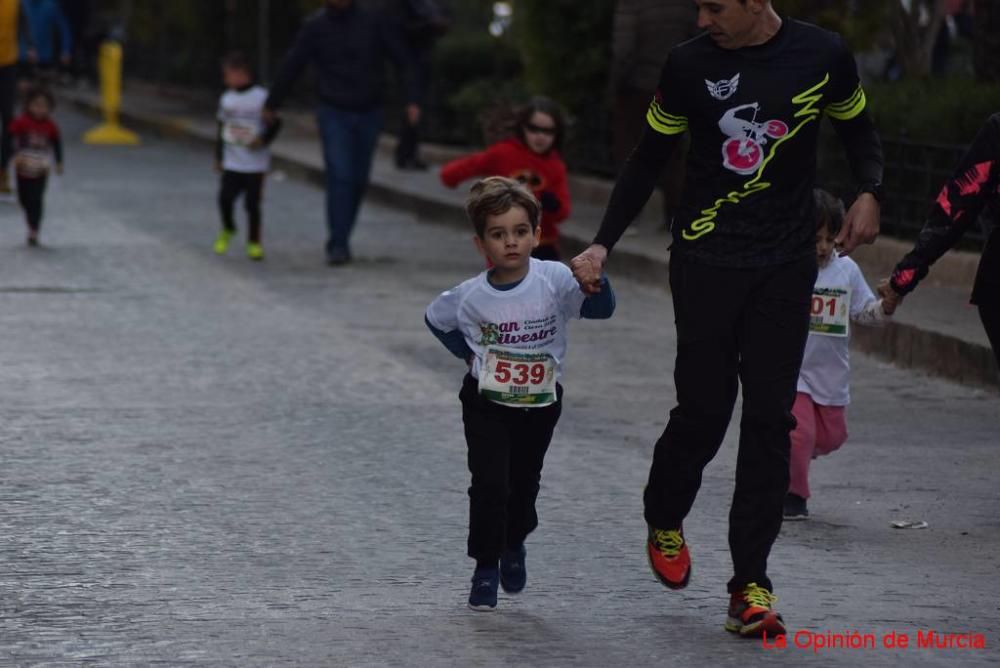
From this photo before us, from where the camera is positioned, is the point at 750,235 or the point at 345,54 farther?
the point at 345,54

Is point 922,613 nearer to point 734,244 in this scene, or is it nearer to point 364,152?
point 734,244

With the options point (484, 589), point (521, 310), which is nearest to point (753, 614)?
point (484, 589)

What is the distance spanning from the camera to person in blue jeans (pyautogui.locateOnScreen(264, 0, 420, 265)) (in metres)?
15.5

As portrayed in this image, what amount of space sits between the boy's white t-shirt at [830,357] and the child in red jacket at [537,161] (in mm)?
3247

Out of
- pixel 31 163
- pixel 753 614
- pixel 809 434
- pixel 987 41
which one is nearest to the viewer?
pixel 753 614

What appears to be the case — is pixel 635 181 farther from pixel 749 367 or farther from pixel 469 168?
pixel 469 168

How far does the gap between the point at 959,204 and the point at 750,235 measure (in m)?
1.36

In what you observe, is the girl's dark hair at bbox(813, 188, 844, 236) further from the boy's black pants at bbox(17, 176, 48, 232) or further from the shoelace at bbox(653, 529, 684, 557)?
the boy's black pants at bbox(17, 176, 48, 232)

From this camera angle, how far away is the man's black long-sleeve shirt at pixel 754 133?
5.78 metres

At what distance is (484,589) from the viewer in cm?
605

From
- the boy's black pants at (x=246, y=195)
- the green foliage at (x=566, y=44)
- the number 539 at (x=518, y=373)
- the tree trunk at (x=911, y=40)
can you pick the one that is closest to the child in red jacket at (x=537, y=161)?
the number 539 at (x=518, y=373)

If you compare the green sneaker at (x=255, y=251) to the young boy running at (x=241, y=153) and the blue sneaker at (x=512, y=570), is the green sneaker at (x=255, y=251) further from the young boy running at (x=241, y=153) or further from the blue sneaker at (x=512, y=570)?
the blue sneaker at (x=512, y=570)

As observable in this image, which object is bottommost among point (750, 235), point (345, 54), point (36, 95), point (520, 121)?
point (36, 95)

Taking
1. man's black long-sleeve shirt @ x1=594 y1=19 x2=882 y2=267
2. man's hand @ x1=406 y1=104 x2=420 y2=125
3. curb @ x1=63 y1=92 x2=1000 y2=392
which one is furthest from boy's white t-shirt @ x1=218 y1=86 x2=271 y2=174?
man's black long-sleeve shirt @ x1=594 y1=19 x2=882 y2=267
